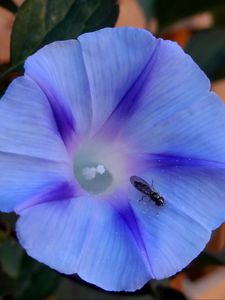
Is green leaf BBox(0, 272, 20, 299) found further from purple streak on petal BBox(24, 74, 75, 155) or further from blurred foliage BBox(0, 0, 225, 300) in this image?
purple streak on petal BBox(24, 74, 75, 155)

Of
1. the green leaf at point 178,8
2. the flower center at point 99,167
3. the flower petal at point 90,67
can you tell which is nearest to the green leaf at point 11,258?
the flower center at point 99,167

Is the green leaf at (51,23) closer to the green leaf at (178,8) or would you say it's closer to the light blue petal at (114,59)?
the light blue petal at (114,59)

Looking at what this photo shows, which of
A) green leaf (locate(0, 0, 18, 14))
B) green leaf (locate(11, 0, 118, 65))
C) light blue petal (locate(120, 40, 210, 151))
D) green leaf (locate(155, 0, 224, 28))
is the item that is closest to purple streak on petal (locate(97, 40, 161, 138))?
light blue petal (locate(120, 40, 210, 151))

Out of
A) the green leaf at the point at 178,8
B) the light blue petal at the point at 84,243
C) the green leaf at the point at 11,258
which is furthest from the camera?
the green leaf at the point at 178,8

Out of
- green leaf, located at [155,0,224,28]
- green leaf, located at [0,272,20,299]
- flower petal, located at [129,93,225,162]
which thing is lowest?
green leaf, located at [0,272,20,299]

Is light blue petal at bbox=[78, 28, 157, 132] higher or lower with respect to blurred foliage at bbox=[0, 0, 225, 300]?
higher

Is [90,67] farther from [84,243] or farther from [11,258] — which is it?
[11,258]

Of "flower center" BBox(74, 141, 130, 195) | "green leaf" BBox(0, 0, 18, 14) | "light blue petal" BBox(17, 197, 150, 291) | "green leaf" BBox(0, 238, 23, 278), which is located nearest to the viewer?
"light blue petal" BBox(17, 197, 150, 291)
